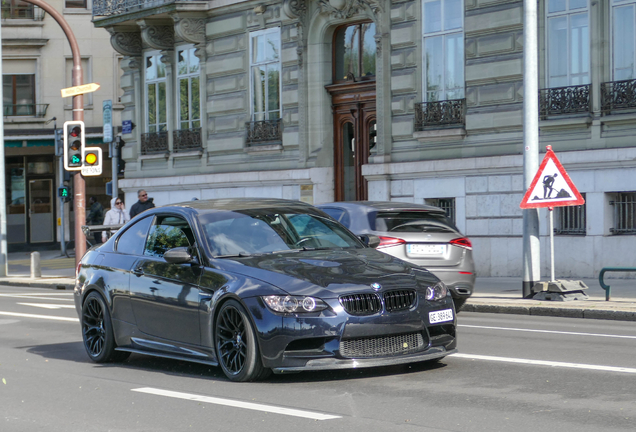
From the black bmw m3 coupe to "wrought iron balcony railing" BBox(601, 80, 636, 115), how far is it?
10567mm

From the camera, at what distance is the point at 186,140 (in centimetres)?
2956

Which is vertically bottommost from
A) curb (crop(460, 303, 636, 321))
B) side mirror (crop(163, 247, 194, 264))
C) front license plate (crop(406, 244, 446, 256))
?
curb (crop(460, 303, 636, 321))

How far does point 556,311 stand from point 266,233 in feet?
20.9

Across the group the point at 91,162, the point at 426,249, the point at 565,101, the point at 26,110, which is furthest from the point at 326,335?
the point at 26,110

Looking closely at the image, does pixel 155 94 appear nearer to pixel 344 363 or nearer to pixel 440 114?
pixel 440 114

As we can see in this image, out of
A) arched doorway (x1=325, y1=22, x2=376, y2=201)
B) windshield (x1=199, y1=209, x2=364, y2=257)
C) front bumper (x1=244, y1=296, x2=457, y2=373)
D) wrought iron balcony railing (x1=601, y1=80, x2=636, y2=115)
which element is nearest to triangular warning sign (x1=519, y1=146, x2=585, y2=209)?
wrought iron balcony railing (x1=601, y1=80, x2=636, y2=115)

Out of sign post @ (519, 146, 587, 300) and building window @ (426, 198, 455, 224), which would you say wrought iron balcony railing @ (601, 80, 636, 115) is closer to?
building window @ (426, 198, 455, 224)

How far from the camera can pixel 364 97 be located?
24.9 m

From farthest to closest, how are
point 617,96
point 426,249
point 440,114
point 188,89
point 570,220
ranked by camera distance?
point 188,89, point 440,114, point 570,220, point 617,96, point 426,249

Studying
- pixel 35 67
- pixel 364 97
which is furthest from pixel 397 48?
pixel 35 67

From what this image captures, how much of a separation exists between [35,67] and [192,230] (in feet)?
114

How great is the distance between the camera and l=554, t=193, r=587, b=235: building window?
65.4ft

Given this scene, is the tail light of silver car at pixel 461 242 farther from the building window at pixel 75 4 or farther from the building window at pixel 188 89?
the building window at pixel 75 4

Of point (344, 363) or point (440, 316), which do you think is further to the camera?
point (440, 316)
